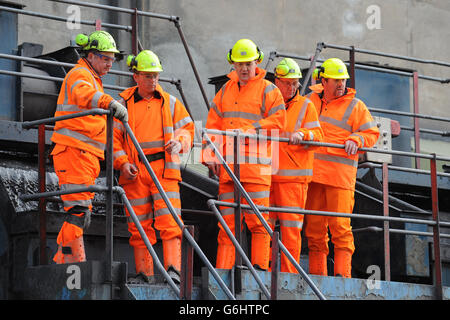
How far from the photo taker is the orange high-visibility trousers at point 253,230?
8.55 meters

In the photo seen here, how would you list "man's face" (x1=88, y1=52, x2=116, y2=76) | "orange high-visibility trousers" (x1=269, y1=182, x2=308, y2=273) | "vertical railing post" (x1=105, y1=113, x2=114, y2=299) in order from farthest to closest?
"orange high-visibility trousers" (x1=269, y1=182, x2=308, y2=273) < "man's face" (x1=88, y1=52, x2=116, y2=76) < "vertical railing post" (x1=105, y1=113, x2=114, y2=299)

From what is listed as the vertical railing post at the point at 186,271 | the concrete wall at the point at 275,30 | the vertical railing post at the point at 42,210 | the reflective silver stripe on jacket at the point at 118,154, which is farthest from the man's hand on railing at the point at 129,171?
the concrete wall at the point at 275,30

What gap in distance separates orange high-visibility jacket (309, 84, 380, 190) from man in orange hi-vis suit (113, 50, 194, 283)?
153 centimetres

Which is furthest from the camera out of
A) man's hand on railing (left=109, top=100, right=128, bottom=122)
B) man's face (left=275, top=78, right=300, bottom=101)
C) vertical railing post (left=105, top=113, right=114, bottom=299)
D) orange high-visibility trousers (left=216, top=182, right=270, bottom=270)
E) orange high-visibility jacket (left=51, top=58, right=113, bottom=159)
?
man's face (left=275, top=78, right=300, bottom=101)

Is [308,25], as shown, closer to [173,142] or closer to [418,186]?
[418,186]

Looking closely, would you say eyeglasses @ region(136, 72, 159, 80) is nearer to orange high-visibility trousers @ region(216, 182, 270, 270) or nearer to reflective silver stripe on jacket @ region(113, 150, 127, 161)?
reflective silver stripe on jacket @ region(113, 150, 127, 161)

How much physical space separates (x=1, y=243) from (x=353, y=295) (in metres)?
3.18

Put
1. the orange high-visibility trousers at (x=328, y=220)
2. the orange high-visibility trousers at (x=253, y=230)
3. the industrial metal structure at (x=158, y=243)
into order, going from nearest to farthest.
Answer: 1. the industrial metal structure at (x=158, y=243)
2. the orange high-visibility trousers at (x=253, y=230)
3. the orange high-visibility trousers at (x=328, y=220)

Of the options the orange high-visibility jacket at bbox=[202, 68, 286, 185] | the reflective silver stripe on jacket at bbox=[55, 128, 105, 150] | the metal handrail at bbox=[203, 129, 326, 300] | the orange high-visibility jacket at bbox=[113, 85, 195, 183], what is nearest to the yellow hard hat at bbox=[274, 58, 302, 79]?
the orange high-visibility jacket at bbox=[202, 68, 286, 185]

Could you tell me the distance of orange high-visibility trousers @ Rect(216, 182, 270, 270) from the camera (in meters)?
8.55

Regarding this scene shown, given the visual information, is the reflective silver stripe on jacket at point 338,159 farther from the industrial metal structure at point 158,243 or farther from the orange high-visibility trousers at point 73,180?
the orange high-visibility trousers at point 73,180

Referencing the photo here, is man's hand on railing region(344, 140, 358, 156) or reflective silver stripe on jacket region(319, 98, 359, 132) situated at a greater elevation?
reflective silver stripe on jacket region(319, 98, 359, 132)

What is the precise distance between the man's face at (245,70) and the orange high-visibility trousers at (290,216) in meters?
1.01
